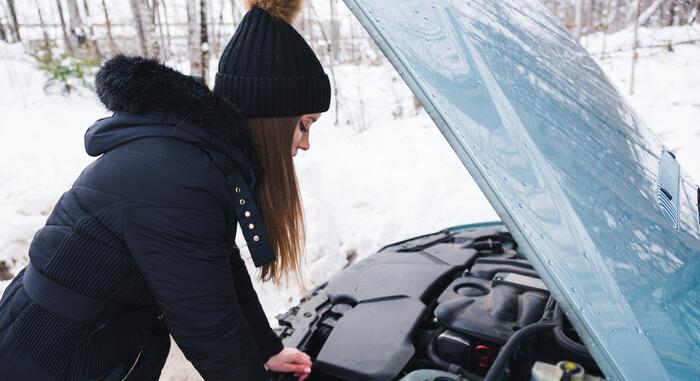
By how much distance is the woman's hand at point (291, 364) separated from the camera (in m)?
1.73

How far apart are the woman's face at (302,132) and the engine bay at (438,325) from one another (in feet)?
2.52

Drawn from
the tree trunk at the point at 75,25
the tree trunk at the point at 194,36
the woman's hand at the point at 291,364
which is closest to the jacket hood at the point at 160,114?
the woman's hand at the point at 291,364

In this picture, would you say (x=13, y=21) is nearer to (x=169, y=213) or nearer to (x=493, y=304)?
(x=169, y=213)

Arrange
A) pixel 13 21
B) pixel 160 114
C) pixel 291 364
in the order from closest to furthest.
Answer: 1. pixel 160 114
2. pixel 291 364
3. pixel 13 21

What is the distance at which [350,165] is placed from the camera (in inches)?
256

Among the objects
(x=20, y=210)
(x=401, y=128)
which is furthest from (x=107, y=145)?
(x=401, y=128)

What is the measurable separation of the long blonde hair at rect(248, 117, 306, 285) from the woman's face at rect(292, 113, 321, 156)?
0.02 metres

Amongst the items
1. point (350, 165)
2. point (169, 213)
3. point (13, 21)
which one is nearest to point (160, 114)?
point (169, 213)

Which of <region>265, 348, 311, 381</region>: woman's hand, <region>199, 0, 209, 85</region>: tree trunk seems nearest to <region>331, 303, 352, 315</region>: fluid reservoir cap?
<region>265, 348, 311, 381</region>: woman's hand

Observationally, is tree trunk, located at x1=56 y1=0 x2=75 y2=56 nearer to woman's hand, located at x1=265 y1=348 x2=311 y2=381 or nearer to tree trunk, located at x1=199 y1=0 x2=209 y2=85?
tree trunk, located at x1=199 y1=0 x2=209 y2=85

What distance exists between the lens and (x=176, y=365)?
10.1ft

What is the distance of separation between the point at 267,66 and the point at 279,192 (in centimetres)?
37

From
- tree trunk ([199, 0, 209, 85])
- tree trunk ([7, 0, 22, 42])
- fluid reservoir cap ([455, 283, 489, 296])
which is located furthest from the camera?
tree trunk ([7, 0, 22, 42])

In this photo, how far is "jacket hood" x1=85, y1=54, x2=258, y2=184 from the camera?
1231mm
